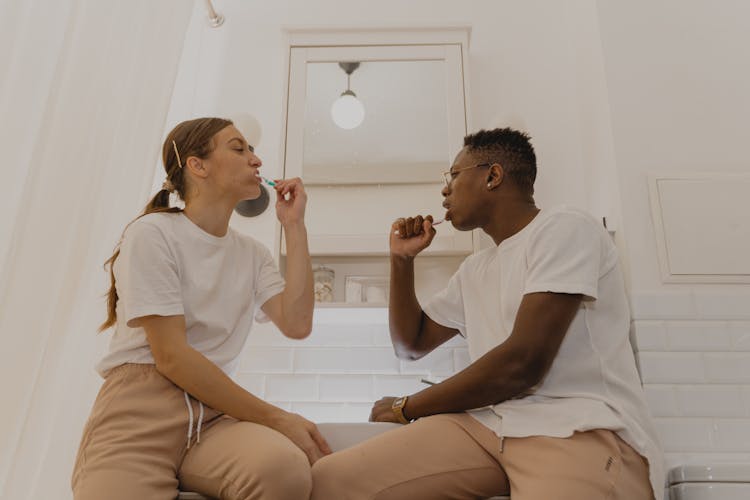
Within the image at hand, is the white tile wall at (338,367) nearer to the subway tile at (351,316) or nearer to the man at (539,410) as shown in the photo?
the subway tile at (351,316)

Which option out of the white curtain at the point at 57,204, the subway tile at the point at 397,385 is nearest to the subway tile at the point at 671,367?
the subway tile at the point at 397,385

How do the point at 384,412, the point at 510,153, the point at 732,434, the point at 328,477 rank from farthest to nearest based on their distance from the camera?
1. the point at 732,434
2. the point at 510,153
3. the point at 384,412
4. the point at 328,477

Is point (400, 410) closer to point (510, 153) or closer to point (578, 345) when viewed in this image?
point (578, 345)

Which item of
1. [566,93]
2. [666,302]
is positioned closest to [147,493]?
[666,302]

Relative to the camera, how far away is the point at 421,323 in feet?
4.91

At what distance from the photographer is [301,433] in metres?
1.09

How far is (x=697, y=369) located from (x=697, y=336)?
0.09 meters

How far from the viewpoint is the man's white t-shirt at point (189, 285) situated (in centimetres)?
110

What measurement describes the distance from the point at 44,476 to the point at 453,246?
1.12 metres

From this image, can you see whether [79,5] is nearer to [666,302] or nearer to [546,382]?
[546,382]

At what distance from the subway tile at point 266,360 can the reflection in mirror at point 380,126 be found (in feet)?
1.65

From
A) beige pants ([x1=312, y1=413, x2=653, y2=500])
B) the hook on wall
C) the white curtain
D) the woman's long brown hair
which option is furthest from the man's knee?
the hook on wall

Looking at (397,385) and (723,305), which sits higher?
(723,305)

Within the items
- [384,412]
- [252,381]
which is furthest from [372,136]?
[384,412]
